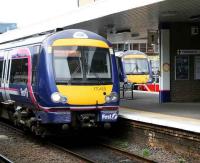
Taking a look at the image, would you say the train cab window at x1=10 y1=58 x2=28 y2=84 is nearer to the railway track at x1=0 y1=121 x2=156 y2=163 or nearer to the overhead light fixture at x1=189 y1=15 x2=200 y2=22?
the railway track at x1=0 y1=121 x2=156 y2=163

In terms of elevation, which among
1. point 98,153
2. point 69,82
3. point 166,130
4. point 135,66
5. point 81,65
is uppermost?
point 135,66

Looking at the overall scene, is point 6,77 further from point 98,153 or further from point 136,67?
point 136,67

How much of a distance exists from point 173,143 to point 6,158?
3.61 m

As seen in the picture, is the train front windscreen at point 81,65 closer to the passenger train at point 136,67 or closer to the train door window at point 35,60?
the train door window at point 35,60

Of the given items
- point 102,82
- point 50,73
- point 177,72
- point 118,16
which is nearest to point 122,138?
point 102,82

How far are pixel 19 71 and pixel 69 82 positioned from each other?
2468 millimetres

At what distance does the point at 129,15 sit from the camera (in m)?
16.7

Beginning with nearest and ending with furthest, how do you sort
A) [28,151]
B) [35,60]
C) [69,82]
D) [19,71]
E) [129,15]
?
[69,82] → [28,151] → [35,60] → [19,71] → [129,15]

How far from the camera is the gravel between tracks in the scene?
1160 centimetres

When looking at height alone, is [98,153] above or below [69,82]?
below

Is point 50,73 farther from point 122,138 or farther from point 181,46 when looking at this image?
point 181,46

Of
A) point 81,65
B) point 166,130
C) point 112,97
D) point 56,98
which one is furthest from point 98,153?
point 81,65

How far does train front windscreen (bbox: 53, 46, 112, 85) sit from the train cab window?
1.39 m

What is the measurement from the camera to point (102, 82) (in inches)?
506
